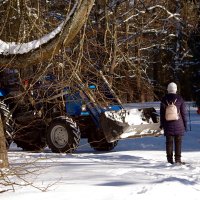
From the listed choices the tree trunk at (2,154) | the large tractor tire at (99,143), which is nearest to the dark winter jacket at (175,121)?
the large tractor tire at (99,143)

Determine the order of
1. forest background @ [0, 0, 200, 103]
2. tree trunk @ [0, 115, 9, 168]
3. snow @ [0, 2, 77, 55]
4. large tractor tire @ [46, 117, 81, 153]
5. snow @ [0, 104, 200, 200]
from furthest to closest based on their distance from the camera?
1. large tractor tire @ [46, 117, 81, 153]
2. forest background @ [0, 0, 200, 103]
3. tree trunk @ [0, 115, 9, 168]
4. snow @ [0, 2, 77, 55]
5. snow @ [0, 104, 200, 200]

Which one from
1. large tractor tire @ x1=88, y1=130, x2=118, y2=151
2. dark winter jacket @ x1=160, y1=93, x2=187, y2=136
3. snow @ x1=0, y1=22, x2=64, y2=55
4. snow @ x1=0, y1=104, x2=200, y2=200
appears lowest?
snow @ x1=0, y1=104, x2=200, y2=200

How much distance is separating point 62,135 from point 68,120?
43cm

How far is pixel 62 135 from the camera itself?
14453 millimetres

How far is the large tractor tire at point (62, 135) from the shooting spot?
1416 centimetres

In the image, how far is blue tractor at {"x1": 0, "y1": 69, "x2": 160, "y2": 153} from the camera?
13180 mm

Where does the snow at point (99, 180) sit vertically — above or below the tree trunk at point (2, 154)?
below

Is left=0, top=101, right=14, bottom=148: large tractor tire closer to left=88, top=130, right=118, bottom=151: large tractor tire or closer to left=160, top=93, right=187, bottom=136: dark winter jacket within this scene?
left=88, top=130, right=118, bottom=151: large tractor tire

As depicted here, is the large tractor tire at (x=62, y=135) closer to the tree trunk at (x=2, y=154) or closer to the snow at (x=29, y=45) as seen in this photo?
the tree trunk at (x=2, y=154)

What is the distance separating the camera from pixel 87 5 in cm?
770

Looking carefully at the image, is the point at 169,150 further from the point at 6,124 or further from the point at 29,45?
the point at 29,45

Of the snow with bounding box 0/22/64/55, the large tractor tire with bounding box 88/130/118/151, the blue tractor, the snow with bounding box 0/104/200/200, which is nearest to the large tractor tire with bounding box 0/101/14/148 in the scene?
the blue tractor

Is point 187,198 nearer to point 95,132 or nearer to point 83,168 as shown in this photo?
point 83,168

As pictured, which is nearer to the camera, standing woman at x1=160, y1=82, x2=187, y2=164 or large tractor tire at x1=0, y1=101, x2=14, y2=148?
standing woman at x1=160, y1=82, x2=187, y2=164
